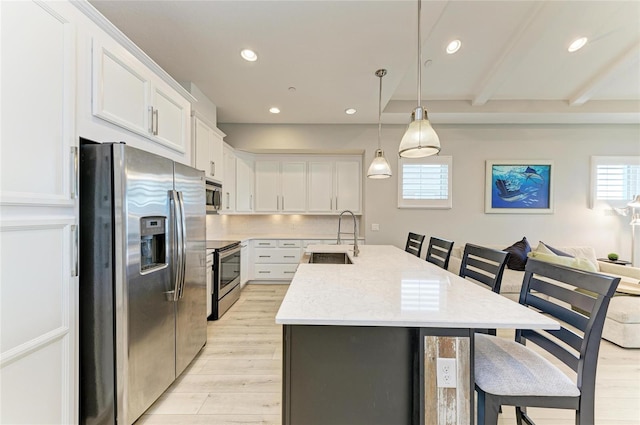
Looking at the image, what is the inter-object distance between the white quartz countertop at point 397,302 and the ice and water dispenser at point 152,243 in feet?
3.14

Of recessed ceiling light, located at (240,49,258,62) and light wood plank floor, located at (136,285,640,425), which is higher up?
recessed ceiling light, located at (240,49,258,62)

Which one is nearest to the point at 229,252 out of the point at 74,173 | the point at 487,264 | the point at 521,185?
the point at 74,173

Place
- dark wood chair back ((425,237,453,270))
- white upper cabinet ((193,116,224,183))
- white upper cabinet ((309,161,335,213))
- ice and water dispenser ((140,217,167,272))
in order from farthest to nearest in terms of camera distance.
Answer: white upper cabinet ((309,161,335,213)) → white upper cabinet ((193,116,224,183)) → dark wood chair back ((425,237,453,270)) → ice and water dispenser ((140,217,167,272))

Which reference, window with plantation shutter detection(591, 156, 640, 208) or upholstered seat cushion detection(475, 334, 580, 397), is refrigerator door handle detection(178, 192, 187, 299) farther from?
window with plantation shutter detection(591, 156, 640, 208)

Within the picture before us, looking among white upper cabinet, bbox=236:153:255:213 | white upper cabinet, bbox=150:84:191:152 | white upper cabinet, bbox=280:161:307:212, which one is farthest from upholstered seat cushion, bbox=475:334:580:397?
white upper cabinet, bbox=236:153:255:213

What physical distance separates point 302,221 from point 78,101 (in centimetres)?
386

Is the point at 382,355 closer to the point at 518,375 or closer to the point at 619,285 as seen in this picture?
the point at 518,375

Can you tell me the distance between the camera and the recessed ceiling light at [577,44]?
2905 millimetres

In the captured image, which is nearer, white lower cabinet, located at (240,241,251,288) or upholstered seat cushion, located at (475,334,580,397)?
upholstered seat cushion, located at (475,334,580,397)

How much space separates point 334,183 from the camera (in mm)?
4652

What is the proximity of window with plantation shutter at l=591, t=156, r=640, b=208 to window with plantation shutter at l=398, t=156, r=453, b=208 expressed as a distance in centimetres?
235

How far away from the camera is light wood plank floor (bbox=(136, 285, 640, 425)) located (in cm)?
161

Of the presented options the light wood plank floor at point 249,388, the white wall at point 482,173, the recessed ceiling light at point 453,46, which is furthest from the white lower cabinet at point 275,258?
the recessed ceiling light at point 453,46

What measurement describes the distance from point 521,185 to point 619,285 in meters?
1.95
